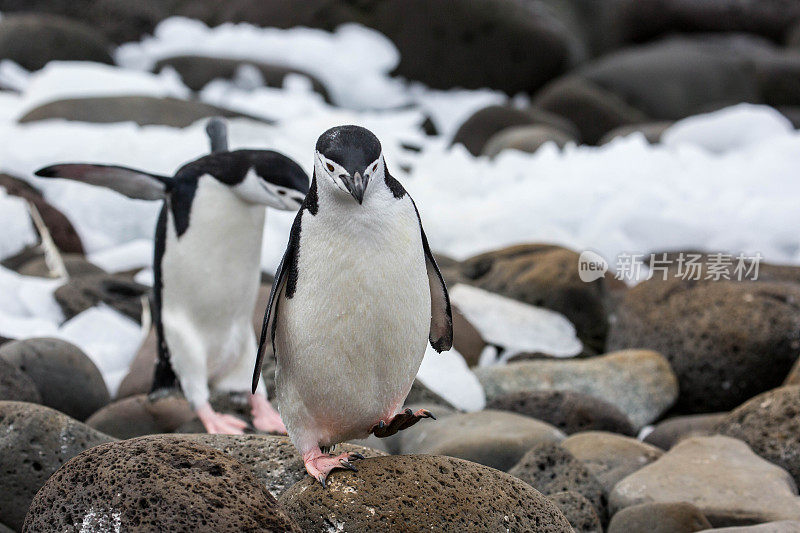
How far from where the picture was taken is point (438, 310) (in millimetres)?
2686

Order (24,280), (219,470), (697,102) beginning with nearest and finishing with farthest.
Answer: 1. (219,470)
2. (24,280)
3. (697,102)

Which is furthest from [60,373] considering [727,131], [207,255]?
[727,131]

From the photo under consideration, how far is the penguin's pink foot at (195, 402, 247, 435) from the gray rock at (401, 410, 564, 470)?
60cm

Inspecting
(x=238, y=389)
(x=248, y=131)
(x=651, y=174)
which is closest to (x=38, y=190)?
(x=248, y=131)

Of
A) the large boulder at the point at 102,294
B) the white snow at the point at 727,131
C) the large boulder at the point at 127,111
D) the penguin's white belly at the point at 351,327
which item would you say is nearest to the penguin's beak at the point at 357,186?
the penguin's white belly at the point at 351,327

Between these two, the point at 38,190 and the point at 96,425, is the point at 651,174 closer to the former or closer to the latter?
the point at 38,190

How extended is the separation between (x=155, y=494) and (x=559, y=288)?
3.94 metres

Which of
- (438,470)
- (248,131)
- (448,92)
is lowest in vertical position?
(448,92)

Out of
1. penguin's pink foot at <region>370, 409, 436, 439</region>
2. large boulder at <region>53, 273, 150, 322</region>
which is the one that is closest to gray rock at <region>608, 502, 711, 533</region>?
penguin's pink foot at <region>370, 409, 436, 439</region>

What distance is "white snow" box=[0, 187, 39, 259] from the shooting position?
6.07 meters

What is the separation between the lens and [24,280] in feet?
17.2

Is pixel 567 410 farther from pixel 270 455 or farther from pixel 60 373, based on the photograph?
pixel 60 373

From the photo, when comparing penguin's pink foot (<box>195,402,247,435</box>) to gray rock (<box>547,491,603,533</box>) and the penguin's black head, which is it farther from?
the penguin's black head

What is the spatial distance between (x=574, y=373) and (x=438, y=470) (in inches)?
96.2
